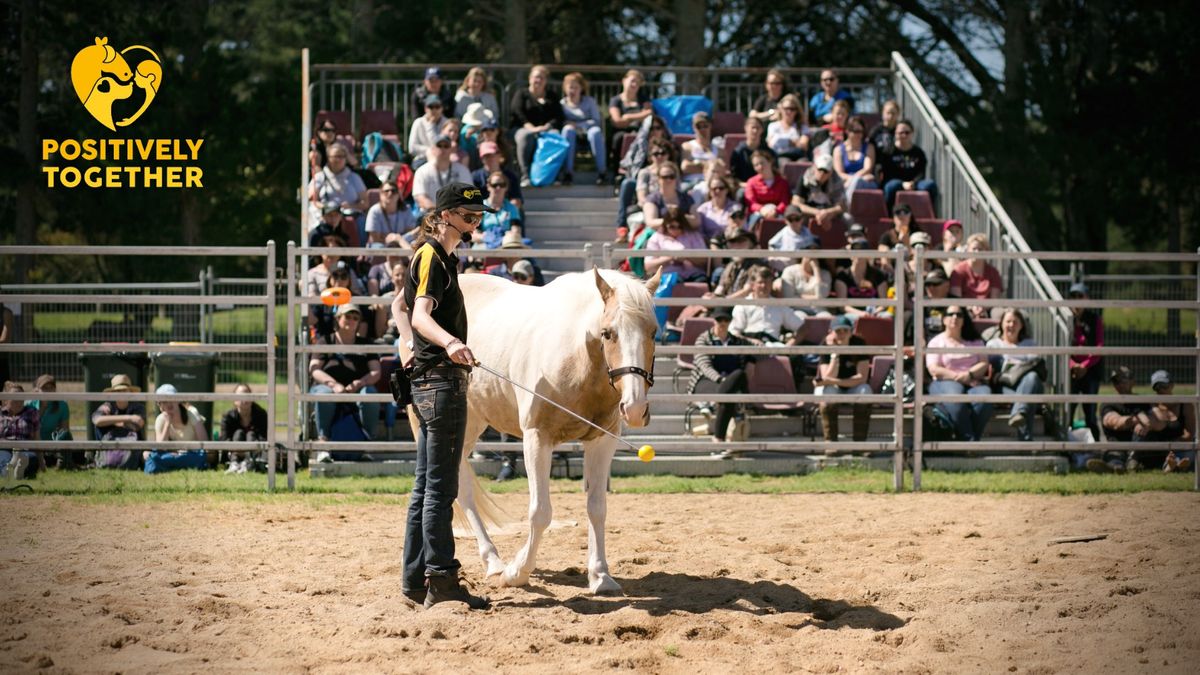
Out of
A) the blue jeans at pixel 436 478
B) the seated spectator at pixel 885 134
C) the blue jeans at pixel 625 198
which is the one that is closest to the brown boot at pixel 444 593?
the blue jeans at pixel 436 478

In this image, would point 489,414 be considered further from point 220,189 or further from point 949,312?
point 220,189

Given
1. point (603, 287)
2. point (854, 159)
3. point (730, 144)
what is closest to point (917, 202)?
point (854, 159)

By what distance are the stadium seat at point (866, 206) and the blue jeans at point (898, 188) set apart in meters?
0.25

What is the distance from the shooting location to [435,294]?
6676 millimetres

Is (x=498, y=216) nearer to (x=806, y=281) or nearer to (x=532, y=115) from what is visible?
(x=532, y=115)

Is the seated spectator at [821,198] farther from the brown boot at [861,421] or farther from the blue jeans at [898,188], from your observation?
the brown boot at [861,421]

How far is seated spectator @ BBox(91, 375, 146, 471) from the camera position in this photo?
11859 mm

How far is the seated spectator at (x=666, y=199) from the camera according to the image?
45.8ft

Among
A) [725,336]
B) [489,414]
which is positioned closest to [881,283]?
[725,336]

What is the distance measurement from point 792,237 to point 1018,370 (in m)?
2.73

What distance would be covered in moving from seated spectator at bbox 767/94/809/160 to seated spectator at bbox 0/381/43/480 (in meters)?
8.91

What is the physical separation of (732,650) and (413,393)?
6.90ft

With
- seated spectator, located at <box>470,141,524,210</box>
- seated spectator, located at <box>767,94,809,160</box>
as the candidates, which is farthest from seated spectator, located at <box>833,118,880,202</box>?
→ seated spectator, located at <box>470,141,524,210</box>

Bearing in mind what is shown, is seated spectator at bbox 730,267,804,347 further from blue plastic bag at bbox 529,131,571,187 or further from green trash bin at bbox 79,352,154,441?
green trash bin at bbox 79,352,154,441
